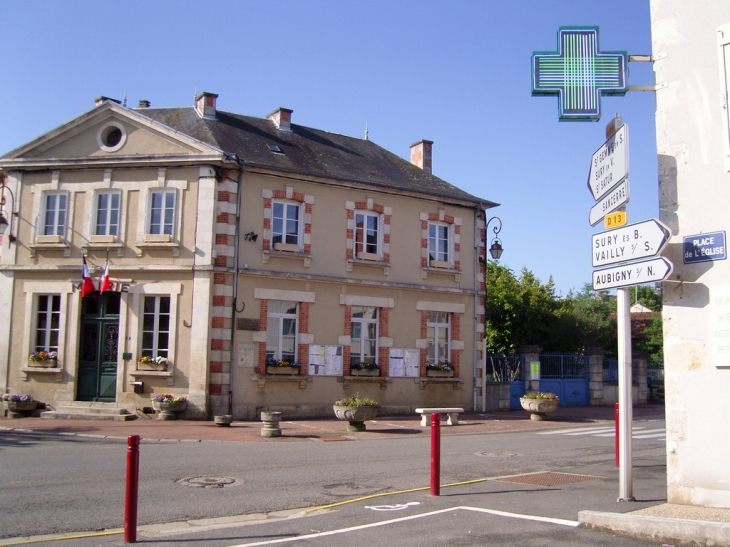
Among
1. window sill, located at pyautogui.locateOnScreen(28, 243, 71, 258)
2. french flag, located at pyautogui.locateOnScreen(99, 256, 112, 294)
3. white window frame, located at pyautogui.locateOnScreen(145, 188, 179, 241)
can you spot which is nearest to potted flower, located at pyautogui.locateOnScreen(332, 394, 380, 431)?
white window frame, located at pyautogui.locateOnScreen(145, 188, 179, 241)

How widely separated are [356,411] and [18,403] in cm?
894

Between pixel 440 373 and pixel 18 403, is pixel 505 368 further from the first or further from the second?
pixel 18 403

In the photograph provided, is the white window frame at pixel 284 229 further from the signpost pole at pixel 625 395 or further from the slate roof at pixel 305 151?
the signpost pole at pixel 625 395

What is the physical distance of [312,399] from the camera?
20.3 meters

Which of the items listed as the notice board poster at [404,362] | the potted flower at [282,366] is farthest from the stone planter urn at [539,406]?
the potted flower at [282,366]

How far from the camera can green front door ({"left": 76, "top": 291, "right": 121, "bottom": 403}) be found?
1919 centimetres

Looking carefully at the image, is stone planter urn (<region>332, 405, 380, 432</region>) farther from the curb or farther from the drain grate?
the curb

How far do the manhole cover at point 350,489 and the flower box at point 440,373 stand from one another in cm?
1305

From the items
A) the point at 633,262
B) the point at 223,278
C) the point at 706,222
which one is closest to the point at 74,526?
the point at 633,262

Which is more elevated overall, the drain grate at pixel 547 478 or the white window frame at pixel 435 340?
the white window frame at pixel 435 340

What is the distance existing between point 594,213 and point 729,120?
63.4 inches

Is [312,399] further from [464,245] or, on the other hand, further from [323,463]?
[323,463]

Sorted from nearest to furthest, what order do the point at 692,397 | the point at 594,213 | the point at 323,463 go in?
the point at 692,397 → the point at 594,213 → the point at 323,463

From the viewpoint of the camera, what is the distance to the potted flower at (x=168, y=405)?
18.1m
